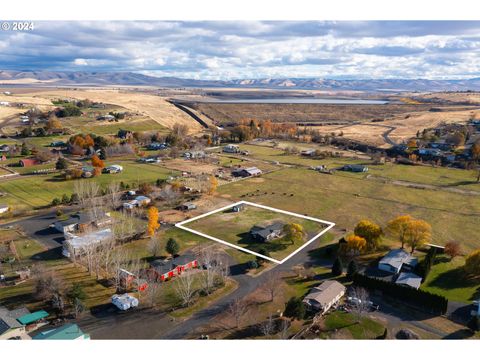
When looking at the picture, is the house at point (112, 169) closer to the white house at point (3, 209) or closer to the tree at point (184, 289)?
the white house at point (3, 209)

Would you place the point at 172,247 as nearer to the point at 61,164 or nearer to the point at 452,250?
the point at 452,250

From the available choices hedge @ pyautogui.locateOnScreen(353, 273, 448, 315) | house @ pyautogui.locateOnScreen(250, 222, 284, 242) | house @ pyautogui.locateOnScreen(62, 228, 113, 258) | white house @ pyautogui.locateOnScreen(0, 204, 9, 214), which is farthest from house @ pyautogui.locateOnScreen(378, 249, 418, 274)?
white house @ pyautogui.locateOnScreen(0, 204, 9, 214)

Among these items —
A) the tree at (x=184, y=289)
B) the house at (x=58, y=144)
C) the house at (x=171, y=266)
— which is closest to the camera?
the tree at (x=184, y=289)

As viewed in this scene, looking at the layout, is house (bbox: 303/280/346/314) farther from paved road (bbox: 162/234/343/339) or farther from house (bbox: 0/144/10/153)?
house (bbox: 0/144/10/153)

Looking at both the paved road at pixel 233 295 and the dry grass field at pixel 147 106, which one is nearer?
the paved road at pixel 233 295

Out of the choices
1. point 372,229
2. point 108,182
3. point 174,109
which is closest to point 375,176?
point 372,229

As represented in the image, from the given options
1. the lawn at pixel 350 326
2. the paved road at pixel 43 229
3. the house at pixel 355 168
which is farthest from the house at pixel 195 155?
the lawn at pixel 350 326

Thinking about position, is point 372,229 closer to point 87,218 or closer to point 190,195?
point 190,195
